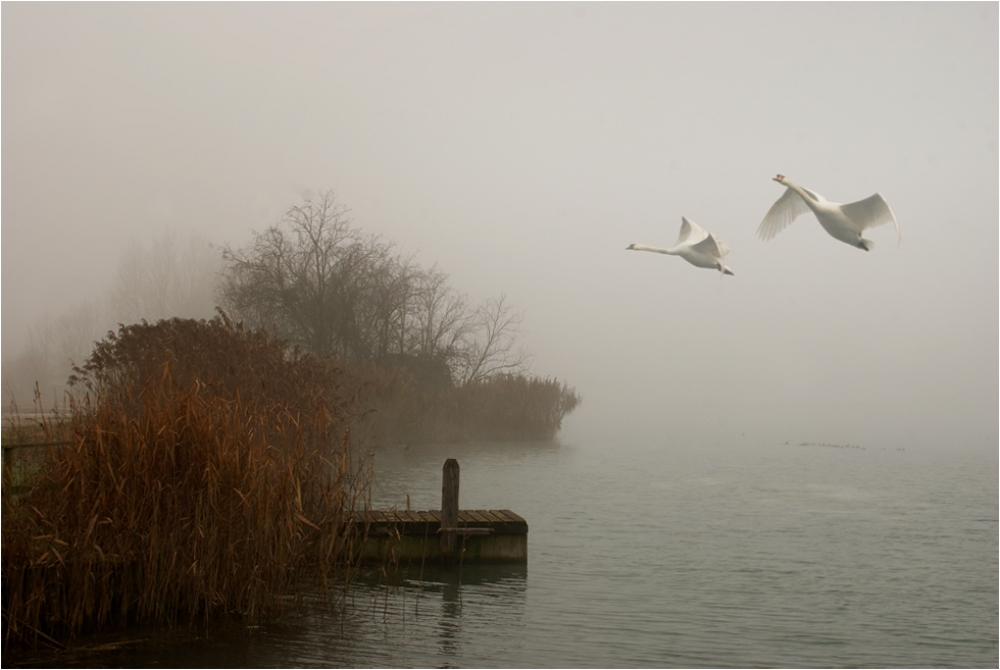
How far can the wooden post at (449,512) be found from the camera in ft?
29.5

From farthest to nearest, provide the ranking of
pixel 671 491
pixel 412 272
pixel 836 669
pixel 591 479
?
pixel 412 272 → pixel 591 479 → pixel 671 491 → pixel 836 669

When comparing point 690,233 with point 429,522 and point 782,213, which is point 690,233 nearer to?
point 782,213

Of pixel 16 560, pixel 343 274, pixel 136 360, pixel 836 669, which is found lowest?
pixel 836 669

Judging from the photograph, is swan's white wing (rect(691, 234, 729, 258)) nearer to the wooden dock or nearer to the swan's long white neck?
the swan's long white neck

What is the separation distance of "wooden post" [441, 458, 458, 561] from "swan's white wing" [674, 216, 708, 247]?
3772 mm

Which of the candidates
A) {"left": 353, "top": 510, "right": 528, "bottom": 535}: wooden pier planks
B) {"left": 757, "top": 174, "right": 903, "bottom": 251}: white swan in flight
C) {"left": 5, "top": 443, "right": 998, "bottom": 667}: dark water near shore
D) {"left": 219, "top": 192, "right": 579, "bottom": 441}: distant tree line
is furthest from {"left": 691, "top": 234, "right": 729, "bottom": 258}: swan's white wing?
{"left": 219, "top": 192, "right": 579, "bottom": 441}: distant tree line

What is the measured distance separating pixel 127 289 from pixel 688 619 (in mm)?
52696

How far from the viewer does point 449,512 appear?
9070 millimetres

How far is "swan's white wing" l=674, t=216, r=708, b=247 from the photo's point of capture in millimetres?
5914

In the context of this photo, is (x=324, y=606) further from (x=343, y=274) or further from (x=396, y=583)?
(x=343, y=274)

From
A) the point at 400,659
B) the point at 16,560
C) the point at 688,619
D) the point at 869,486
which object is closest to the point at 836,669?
the point at 688,619

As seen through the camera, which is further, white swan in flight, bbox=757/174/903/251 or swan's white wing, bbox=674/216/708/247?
swan's white wing, bbox=674/216/708/247

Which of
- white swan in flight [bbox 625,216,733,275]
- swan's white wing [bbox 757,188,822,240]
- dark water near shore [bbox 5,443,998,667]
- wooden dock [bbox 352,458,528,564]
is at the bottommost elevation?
dark water near shore [bbox 5,443,998,667]

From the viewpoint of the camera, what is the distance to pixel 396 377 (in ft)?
85.9
